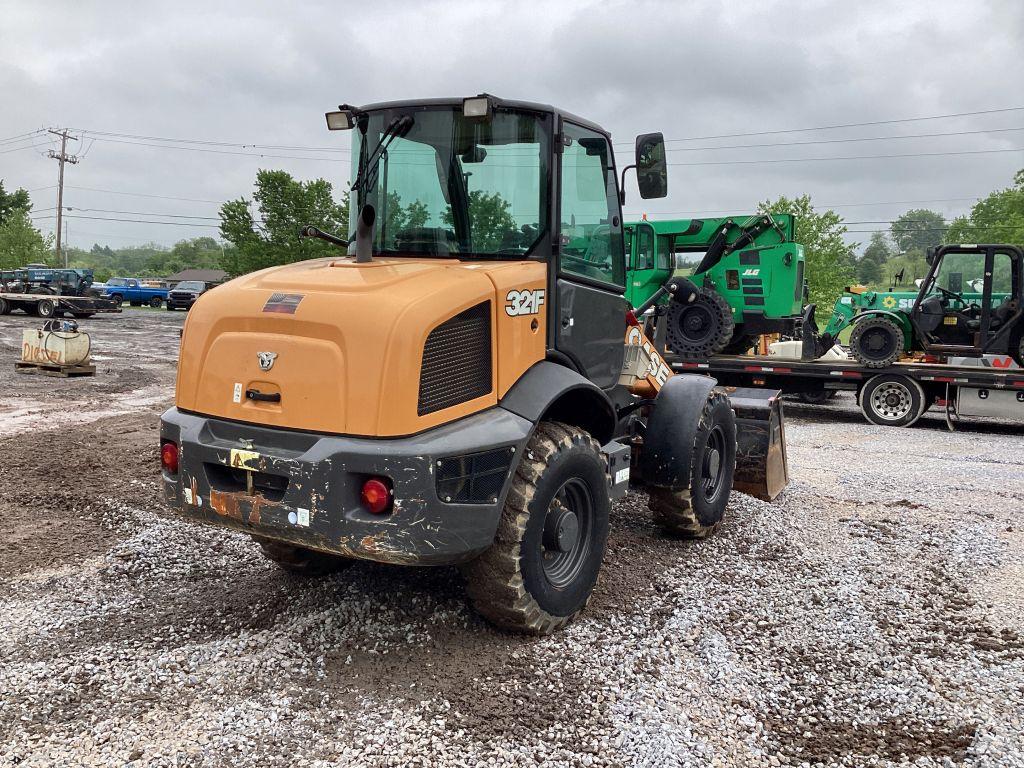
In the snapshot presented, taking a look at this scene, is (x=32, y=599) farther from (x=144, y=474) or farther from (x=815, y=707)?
(x=815, y=707)

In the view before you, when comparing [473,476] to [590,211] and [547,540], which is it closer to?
[547,540]

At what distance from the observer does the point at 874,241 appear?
4432 inches

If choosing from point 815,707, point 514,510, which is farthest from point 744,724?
point 514,510

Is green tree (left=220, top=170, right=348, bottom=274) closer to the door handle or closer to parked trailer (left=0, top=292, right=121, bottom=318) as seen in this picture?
parked trailer (left=0, top=292, right=121, bottom=318)

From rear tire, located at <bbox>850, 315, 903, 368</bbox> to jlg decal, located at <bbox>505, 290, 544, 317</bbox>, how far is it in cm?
1051

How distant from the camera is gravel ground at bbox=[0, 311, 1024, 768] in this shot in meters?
3.26

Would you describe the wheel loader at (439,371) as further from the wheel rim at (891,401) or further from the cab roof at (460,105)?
the wheel rim at (891,401)

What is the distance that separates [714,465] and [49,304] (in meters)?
34.8

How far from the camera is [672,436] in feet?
18.0

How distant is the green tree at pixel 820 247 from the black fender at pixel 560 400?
117 ft

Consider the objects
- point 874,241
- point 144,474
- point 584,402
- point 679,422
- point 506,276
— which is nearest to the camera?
point 506,276

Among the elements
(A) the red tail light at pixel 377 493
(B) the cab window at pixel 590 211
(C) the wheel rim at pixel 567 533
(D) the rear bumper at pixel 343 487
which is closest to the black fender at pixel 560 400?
(D) the rear bumper at pixel 343 487

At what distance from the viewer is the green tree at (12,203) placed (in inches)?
2164

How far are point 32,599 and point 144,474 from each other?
117 inches
